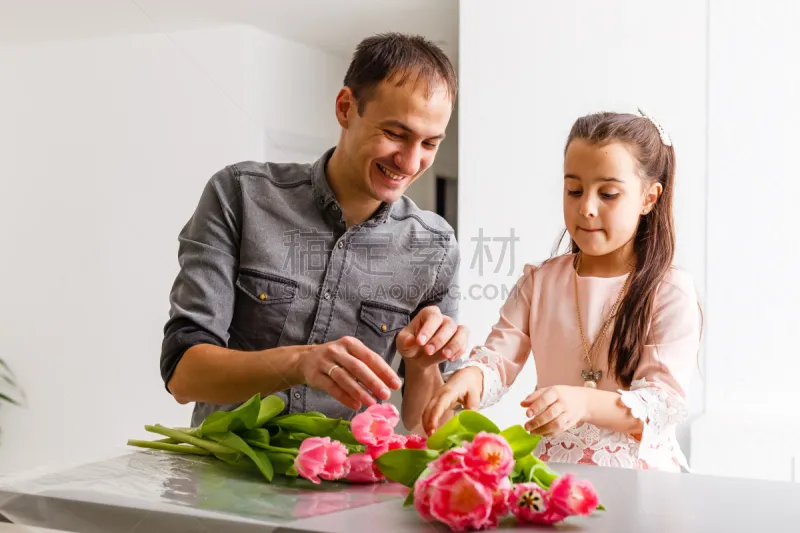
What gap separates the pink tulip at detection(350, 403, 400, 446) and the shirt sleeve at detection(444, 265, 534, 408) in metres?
0.27

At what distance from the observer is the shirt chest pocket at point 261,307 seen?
96 cm

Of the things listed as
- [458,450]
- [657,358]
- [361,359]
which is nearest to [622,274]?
[657,358]

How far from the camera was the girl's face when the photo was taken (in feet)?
2.70

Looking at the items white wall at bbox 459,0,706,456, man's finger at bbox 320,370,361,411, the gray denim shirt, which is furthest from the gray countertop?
white wall at bbox 459,0,706,456

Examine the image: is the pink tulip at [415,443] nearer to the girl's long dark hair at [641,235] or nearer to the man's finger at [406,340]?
the man's finger at [406,340]

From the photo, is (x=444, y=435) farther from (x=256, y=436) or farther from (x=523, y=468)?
(x=256, y=436)

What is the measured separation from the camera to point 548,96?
121 cm

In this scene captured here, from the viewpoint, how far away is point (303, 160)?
1.38m

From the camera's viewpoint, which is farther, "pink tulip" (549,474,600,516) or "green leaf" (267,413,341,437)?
"green leaf" (267,413,341,437)

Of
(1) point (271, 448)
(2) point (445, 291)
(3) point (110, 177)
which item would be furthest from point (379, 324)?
(3) point (110, 177)

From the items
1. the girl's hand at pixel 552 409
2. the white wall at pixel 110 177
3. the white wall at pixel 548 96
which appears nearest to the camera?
the girl's hand at pixel 552 409

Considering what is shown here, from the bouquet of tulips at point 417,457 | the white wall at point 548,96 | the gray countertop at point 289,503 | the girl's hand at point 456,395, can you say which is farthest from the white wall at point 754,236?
the bouquet of tulips at point 417,457

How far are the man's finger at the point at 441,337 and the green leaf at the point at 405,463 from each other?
8.3 inches

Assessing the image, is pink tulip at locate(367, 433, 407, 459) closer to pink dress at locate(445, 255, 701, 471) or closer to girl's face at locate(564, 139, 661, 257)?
pink dress at locate(445, 255, 701, 471)
